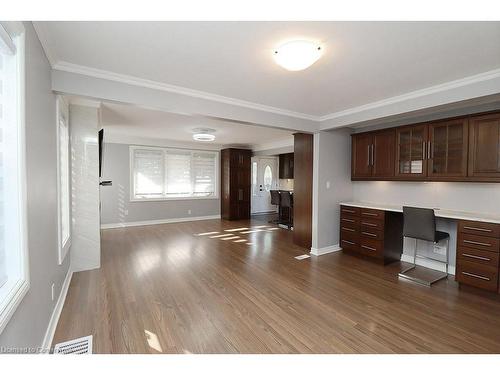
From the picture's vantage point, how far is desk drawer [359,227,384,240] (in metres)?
3.62

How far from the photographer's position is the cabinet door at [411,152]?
3374 millimetres

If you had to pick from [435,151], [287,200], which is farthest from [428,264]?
[287,200]

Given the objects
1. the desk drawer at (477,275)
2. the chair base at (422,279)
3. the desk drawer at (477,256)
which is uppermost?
the desk drawer at (477,256)

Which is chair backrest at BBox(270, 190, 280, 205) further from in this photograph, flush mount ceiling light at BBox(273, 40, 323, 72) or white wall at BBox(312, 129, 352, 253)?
flush mount ceiling light at BBox(273, 40, 323, 72)

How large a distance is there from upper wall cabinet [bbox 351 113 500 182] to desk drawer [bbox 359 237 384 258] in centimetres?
102

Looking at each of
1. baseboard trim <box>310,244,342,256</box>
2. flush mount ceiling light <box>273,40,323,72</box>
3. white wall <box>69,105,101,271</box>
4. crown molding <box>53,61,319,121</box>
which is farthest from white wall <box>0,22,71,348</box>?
baseboard trim <box>310,244,342,256</box>

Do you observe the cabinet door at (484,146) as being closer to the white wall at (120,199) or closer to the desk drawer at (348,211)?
the desk drawer at (348,211)

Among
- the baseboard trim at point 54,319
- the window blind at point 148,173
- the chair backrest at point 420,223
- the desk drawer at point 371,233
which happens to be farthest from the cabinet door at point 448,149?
the window blind at point 148,173

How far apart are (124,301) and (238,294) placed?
3.97ft

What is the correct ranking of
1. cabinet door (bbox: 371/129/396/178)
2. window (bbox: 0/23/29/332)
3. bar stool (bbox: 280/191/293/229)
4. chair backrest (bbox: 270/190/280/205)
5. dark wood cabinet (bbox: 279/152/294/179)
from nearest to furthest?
1. window (bbox: 0/23/29/332)
2. cabinet door (bbox: 371/129/396/178)
3. bar stool (bbox: 280/191/293/229)
4. chair backrest (bbox: 270/190/280/205)
5. dark wood cabinet (bbox: 279/152/294/179)

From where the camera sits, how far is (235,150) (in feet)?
24.6

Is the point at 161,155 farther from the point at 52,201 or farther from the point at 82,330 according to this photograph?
the point at 82,330

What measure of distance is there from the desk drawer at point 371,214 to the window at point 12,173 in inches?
155
